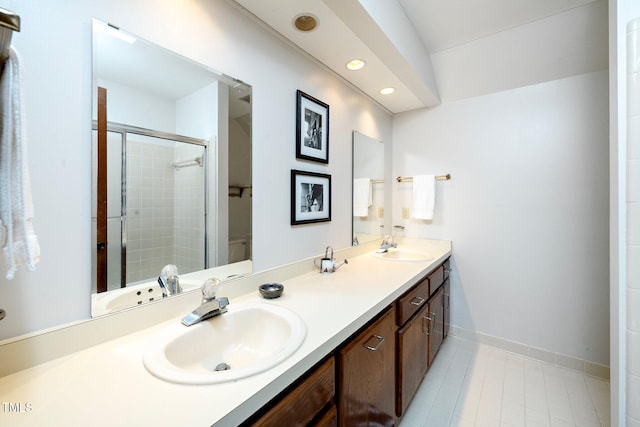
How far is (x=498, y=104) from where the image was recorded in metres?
2.14

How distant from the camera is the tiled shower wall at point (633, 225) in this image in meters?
1.13

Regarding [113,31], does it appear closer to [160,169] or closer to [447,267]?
[160,169]

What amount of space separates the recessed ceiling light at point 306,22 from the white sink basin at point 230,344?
134 cm

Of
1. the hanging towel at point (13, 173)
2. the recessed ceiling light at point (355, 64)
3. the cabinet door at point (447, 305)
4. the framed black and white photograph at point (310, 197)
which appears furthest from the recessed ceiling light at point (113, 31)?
the cabinet door at point (447, 305)

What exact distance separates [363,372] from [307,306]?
327mm

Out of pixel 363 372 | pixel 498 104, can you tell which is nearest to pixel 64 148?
pixel 363 372

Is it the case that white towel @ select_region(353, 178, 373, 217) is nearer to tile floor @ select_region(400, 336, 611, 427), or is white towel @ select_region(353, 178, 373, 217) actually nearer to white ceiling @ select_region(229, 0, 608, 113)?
white ceiling @ select_region(229, 0, 608, 113)

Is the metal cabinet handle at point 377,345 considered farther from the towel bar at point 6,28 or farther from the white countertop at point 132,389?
the towel bar at point 6,28

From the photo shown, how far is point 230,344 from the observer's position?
3.21ft

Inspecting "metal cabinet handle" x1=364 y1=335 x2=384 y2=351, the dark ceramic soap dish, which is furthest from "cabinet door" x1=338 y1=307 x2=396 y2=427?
the dark ceramic soap dish

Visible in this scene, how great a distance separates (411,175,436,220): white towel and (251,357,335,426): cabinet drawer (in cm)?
186

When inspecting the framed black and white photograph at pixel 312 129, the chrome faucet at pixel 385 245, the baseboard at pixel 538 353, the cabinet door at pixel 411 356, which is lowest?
the baseboard at pixel 538 353

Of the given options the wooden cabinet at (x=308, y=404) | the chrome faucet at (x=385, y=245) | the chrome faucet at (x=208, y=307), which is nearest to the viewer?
the wooden cabinet at (x=308, y=404)

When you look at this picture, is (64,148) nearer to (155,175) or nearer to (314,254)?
(155,175)
